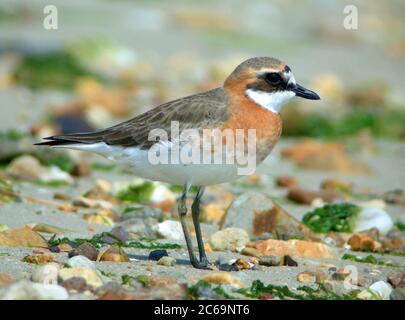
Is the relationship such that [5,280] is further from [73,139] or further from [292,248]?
[292,248]

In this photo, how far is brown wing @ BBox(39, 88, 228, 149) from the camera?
23.4 ft

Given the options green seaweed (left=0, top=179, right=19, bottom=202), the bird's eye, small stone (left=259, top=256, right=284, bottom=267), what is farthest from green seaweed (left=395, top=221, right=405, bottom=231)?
green seaweed (left=0, top=179, right=19, bottom=202)

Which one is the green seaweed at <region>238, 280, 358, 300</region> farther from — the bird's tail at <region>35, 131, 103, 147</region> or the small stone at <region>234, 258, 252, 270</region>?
the bird's tail at <region>35, 131, 103, 147</region>

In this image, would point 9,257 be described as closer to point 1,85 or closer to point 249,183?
point 249,183

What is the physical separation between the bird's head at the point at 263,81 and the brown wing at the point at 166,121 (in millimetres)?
192

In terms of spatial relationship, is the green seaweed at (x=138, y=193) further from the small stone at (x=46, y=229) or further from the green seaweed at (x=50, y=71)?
the green seaweed at (x=50, y=71)

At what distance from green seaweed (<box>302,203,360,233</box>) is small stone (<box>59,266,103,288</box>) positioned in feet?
10.9

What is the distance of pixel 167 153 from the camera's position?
7.03 metres

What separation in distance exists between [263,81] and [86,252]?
2062 mm

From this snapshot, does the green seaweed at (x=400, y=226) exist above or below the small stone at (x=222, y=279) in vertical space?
above

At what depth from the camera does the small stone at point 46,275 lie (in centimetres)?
576

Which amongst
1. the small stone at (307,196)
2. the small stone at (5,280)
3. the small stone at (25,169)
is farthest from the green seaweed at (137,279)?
the small stone at (307,196)

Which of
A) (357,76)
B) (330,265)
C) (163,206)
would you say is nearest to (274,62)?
(330,265)
